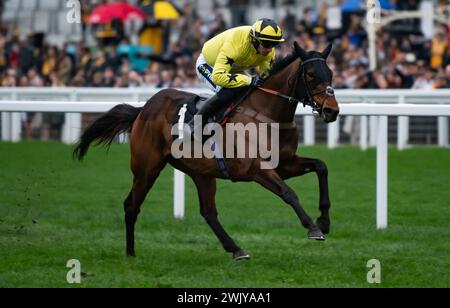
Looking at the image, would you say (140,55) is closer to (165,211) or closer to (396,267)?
(165,211)

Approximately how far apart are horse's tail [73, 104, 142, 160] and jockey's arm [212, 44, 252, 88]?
3.39 feet

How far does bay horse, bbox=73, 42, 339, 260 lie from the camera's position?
729 centimetres

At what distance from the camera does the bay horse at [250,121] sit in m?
7.29

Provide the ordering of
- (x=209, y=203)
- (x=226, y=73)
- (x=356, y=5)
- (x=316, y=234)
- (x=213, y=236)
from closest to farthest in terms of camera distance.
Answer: (x=316, y=234), (x=226, y=73), (x=209, y=203), (x=213, y=236), (x=356, y=5)

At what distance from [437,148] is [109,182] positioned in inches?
204

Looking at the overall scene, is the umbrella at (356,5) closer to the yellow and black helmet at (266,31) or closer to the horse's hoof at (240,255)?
the yellow and black helmet at (266,31)

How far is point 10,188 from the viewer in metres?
8.88
